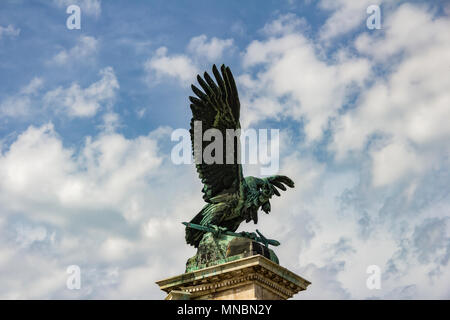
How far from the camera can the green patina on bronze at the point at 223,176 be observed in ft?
63.9

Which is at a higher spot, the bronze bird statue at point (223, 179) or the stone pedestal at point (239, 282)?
the bronze bird statue at point (223, 179)

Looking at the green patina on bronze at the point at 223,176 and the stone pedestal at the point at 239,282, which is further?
the green patina on bronze at the point at 223,176

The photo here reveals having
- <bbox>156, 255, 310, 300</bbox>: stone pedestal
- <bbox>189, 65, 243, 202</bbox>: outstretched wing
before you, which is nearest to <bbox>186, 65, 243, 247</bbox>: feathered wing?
<bbox>189, 65, 243, 202</bbox>: outstretched wing

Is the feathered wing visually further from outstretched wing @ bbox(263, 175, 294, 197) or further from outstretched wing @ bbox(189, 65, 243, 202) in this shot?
outstretched wing @ bbox(263, 175, 294, 197)

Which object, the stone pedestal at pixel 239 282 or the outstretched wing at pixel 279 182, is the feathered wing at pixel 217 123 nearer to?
the outstretched wing at pixel 279 182

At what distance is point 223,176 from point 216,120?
1745 mm

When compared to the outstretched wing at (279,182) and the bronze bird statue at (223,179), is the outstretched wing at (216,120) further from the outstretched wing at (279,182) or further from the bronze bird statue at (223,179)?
the outstretched wing at (279,182)

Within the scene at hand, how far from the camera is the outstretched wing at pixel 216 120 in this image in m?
20.0

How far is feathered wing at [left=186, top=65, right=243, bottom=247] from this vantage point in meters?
19.9

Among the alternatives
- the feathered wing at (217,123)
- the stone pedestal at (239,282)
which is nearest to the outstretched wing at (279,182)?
the feathered wing at (217,123)

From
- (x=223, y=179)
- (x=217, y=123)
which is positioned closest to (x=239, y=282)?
(x=223, y=179)

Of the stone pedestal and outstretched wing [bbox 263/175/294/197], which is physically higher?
outstretched wing [bbox 263/175/294/197]

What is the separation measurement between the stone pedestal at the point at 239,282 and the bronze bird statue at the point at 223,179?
5.92 feet

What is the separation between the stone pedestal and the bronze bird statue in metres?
1.80
